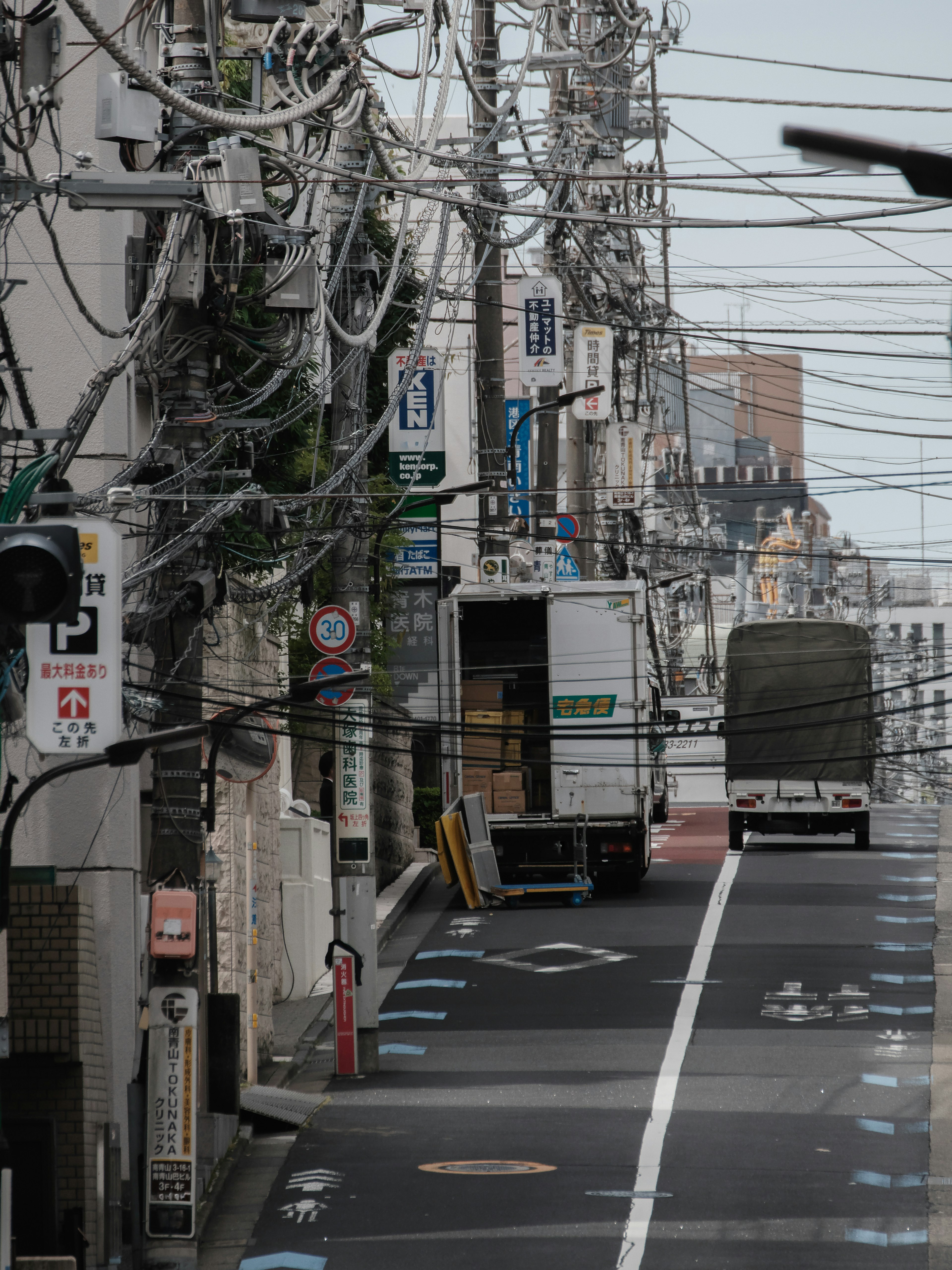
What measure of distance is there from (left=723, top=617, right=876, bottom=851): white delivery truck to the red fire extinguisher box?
59.2 feet

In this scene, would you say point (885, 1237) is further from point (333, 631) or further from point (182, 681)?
point (333, 631)

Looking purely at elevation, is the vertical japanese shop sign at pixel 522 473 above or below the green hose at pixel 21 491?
above

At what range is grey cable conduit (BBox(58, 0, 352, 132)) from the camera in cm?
846

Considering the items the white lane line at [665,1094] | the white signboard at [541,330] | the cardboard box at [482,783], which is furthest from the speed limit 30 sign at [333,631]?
the cardboard box at [482,783]

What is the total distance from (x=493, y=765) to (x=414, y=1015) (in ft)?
22.2

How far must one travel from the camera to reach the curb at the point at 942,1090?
12578 mm

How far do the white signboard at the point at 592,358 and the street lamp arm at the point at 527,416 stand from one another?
127cm

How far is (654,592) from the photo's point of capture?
181 feet

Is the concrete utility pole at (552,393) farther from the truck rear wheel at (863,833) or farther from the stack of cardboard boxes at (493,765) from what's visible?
the truck rear wheel at (863,833)

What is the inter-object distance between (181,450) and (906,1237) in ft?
25.0

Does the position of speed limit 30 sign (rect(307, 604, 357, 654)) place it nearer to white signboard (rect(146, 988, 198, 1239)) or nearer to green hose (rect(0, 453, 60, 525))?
white signboard (rect(146, 988, 198, 1239))

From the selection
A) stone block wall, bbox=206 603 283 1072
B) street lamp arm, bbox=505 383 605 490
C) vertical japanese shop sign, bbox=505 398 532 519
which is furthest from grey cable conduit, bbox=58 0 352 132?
vertical japanese shop sign, bbox=505 398 532 519

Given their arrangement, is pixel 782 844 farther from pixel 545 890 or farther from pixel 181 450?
pixel 181 450

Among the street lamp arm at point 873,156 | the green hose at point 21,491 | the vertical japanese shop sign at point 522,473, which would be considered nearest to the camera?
the street lamp arm at point 873,156
